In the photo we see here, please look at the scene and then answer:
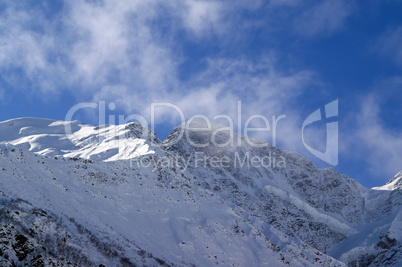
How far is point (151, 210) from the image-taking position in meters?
33.1

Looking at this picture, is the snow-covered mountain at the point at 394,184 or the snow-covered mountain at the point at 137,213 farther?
the snow-covered mountain at the point at 394,184

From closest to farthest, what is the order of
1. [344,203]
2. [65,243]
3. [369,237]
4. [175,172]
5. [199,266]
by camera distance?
[65,243]
[199,266]
[175,172]
[369,237]
[344,203]

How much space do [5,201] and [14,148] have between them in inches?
588

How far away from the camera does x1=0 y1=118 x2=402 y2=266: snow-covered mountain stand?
50.4 feet

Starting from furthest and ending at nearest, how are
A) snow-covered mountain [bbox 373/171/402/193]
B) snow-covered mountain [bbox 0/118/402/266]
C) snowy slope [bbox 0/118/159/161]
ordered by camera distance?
1. snow-covered mountain [bbox 373/171/402/193]
2. snowy slope [bbox 0/118/159/161]
3. snow-covered mountain [bbox 0/118/402/266]

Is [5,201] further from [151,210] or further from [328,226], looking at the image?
[328,226]

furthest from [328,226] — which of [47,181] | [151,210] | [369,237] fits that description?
[47,181]

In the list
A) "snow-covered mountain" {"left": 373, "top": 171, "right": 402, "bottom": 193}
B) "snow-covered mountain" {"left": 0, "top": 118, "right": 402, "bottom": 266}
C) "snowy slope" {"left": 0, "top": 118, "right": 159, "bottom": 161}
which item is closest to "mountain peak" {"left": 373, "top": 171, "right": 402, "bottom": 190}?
"snow-covered mountain" {"left": 373, "top": 171, "right": 402, "bottom": 193}

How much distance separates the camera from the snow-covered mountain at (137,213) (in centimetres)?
1537

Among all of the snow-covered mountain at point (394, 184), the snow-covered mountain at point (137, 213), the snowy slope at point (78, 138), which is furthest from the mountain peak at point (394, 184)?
the snowy slope at point (78, 138)

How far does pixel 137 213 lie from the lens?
3134 cm

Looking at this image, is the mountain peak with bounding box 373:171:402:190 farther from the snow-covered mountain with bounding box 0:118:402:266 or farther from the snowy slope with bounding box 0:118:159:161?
the snowy slope with bounding box 0:118:159:161

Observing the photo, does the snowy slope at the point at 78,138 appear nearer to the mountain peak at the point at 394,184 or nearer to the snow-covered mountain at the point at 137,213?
the snow-covered mountain at the point at 137,213

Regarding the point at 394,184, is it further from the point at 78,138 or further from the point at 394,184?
the point at 78,138
